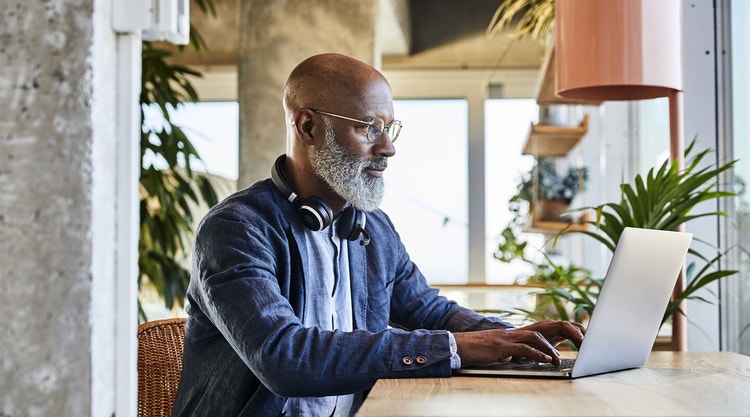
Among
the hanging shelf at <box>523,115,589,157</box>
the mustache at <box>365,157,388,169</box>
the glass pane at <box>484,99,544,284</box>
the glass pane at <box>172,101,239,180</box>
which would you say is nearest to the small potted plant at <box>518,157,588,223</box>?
the hanging shelf at <box>523,115,589,157</box>

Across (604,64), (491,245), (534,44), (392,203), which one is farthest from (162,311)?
(604,64)

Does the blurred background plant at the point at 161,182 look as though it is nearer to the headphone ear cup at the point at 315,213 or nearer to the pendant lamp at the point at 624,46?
the pendant lamp at the point at 624,46

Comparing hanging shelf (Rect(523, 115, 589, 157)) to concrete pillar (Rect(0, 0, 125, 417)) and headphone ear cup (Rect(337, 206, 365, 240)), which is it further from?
concrete pillar (Rect(0, 0, 125, 417))

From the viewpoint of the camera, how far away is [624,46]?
2.89m

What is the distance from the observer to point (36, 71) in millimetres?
1408

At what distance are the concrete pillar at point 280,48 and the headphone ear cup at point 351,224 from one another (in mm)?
2988


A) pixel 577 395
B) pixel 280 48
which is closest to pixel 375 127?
pixel 577 395

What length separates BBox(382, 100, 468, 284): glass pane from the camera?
362 inches

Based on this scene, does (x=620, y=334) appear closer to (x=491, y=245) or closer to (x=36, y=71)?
(x=36, y=71)

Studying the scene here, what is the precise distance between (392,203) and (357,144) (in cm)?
707

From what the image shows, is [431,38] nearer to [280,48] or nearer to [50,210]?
[280,48]

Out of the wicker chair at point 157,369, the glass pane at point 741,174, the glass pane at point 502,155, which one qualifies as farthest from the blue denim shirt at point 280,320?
the glass pane at point 502,155

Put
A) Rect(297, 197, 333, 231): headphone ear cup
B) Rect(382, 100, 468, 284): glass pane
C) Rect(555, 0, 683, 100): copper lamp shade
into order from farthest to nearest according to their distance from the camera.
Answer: Rect(382, 100, 468, 284): glass pane, Rect(555, 0, 683, 100): copper lamp shade, Rect(297, 197, 333, 231): headphone ear cup

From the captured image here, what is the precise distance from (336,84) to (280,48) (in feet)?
10.1
